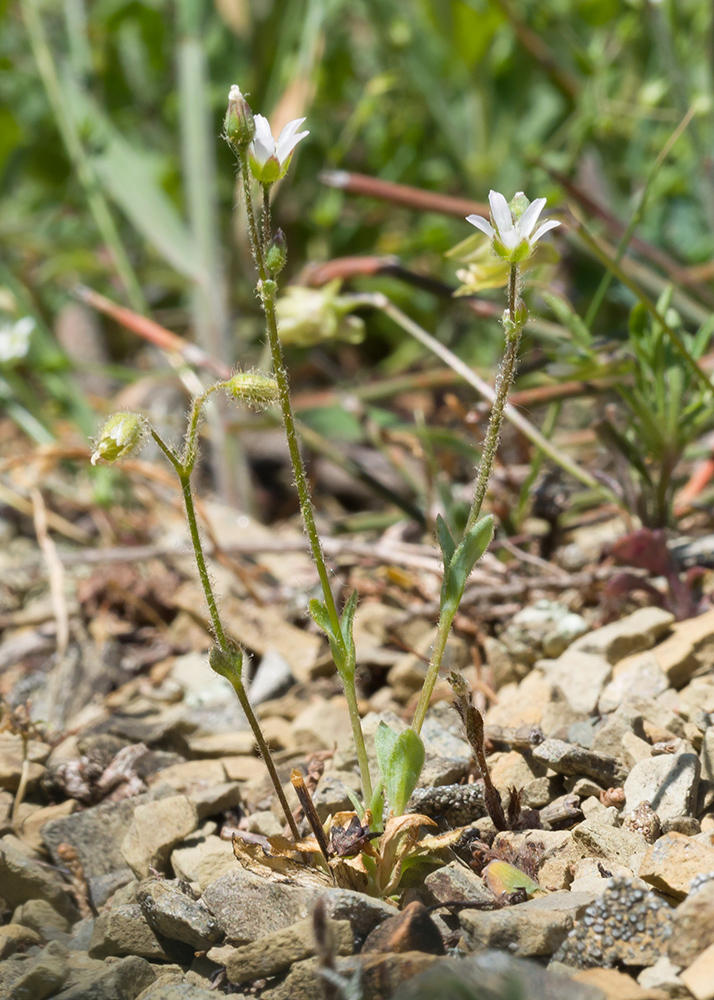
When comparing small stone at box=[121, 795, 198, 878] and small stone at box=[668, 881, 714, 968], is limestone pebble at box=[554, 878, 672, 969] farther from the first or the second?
small stone at box=[121, 795, 198, 878]

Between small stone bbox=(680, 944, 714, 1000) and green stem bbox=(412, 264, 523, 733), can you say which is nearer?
small stone bbox=(680, 944, 714, 1000)

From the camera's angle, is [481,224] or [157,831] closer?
[481,224]

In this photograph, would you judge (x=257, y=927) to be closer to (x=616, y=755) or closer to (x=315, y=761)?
(x=315, y=761)

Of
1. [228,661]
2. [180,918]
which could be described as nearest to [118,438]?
[228,661]

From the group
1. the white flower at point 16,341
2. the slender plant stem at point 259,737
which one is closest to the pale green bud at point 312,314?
the white flower at point 16,341

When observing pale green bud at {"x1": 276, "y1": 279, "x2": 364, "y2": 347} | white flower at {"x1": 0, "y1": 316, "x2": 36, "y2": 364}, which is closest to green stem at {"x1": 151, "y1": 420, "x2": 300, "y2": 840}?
pale green bud at {"x1": 276, "y1": 279, "x2": 364, "y2": 347}

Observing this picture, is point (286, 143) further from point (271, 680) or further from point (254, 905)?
point (271, 680)

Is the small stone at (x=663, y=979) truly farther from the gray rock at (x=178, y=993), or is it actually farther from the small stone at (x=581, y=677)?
the small stone at (x=581, y=677)
